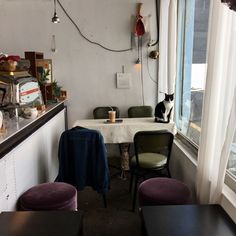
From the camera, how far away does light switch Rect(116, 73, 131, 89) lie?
13.3 ft

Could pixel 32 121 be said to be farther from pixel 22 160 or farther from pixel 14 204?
pixel 14 204

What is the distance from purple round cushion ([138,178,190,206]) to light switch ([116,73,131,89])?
2.08 m

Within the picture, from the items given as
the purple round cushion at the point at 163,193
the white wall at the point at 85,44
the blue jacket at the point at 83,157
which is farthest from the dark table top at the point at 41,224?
the white wall at the point at 85,44

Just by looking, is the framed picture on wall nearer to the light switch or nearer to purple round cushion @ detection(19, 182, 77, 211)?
the light switch

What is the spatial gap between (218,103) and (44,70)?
7.67ft

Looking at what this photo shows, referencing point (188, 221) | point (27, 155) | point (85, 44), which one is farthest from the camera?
point (85, 44)

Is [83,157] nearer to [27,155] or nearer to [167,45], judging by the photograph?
[27,155]

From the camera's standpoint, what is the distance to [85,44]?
396 centimetres

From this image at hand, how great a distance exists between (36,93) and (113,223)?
1.51 meters

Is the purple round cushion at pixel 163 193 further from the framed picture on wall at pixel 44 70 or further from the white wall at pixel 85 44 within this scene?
the white wall at pixel 85 44

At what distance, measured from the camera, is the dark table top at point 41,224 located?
1413mm

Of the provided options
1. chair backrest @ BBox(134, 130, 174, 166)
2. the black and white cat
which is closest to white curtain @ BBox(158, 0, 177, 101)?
the black and white cat

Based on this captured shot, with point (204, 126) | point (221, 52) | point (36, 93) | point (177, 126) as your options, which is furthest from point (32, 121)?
point (177, 126)

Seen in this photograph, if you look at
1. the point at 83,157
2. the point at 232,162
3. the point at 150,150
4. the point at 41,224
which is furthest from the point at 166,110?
the point at 41,224
